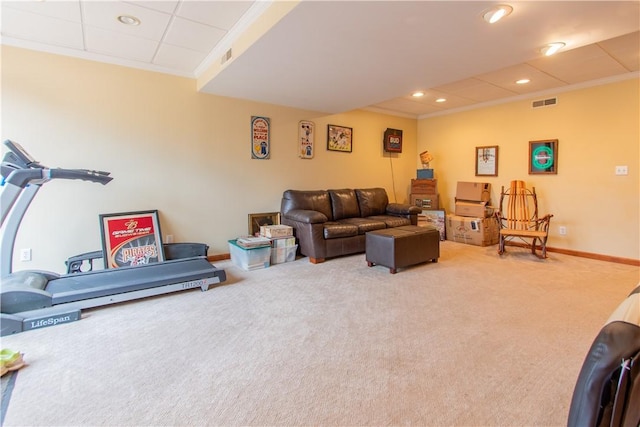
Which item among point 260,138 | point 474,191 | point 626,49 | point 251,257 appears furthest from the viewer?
point 474,191

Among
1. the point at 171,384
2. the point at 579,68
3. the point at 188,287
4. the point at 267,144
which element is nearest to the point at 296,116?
the point at 267,144

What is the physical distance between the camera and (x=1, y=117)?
9.75 feet

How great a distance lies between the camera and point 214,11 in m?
2.52

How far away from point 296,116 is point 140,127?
217cm

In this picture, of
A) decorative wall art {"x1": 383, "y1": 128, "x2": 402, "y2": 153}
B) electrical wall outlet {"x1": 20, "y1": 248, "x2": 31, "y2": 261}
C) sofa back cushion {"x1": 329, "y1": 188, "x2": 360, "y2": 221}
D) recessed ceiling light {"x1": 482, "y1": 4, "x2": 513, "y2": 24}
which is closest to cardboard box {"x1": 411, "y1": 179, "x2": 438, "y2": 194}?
decorative wall art {"x1": 383, "y1": 128, "x2": 402, "y2": 153}

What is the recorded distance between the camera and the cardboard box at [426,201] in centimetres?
585

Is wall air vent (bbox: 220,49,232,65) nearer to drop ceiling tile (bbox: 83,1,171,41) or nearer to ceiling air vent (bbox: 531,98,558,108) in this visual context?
drop ceiling tile (bbox: 83,1,171,41)

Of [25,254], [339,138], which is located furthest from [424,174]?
[25,254]

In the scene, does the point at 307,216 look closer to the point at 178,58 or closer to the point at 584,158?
the point at 178,58

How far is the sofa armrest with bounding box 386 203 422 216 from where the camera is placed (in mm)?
5062

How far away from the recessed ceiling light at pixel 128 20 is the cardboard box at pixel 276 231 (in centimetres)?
257

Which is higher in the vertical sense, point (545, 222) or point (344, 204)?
point (344, 204)

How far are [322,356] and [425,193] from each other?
4667 mm

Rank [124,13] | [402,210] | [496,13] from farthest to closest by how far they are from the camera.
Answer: [402,210], [124,13], [496,13]
